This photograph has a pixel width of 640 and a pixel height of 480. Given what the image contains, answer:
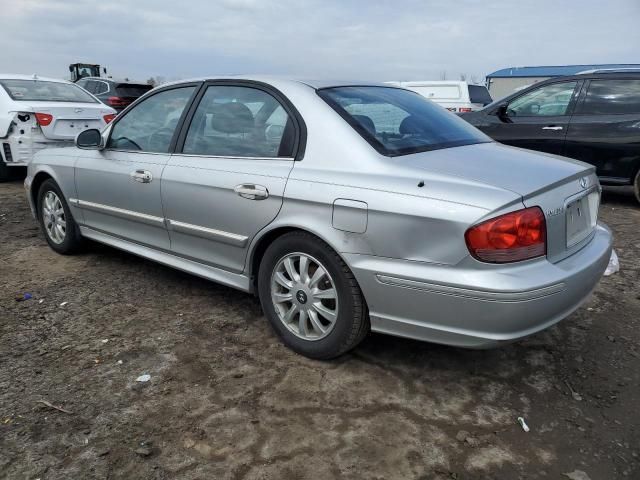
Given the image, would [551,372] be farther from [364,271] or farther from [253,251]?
[253,251]

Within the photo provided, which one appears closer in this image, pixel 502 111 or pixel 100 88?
pixel 502 111

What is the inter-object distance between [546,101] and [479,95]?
9.70 metres

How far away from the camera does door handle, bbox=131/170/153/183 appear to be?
11.8ft

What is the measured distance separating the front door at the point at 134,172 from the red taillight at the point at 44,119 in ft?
11.5

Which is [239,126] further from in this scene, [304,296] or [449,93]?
[449,93]

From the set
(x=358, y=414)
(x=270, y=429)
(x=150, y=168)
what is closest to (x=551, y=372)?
(x=358, y=414)

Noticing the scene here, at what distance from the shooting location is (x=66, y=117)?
738 centimetres

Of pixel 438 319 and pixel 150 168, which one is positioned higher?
pixel 150 168

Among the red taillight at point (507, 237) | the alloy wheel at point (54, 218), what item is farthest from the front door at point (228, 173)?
the alloy wheel at point (54, 218)

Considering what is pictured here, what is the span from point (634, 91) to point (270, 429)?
6283 millimetres

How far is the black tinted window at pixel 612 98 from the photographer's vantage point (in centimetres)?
643

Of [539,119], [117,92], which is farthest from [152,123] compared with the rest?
[117,92]

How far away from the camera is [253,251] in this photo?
3.06 metres

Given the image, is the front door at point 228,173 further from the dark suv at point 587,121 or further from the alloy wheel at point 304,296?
the dark suv at point 587,121
